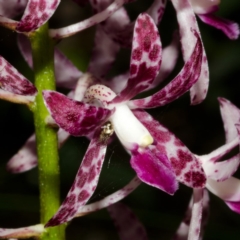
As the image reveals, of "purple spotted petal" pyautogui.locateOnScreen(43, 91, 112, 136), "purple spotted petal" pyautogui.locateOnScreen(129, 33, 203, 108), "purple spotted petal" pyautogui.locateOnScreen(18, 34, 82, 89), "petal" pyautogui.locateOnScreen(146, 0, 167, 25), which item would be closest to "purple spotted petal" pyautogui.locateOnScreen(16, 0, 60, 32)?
"purple spotted petal" pyautogui.locateOnScreen(43, 91, 112, 136)

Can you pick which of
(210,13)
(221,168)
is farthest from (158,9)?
(221,168)

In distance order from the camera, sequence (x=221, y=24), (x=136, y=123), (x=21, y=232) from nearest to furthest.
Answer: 1. (x=136, y=123)
2. (x=21, y=232)
3. (x=221, y=24)

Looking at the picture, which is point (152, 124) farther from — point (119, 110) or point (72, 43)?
point (72, 43)

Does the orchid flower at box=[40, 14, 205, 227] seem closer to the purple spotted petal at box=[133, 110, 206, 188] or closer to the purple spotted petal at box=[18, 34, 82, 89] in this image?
the purple spotted petal at box=[133, 110, 206, 188]

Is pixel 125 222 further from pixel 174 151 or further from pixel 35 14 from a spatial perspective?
pixel 35 14

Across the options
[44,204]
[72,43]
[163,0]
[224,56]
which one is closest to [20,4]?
[163,0]

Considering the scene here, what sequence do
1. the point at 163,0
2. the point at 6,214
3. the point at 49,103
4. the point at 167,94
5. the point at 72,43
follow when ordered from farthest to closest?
the point at 6,214 < the point at 72,43 < the point at 163,0 < the point at 167,94 < the point at 49,103
